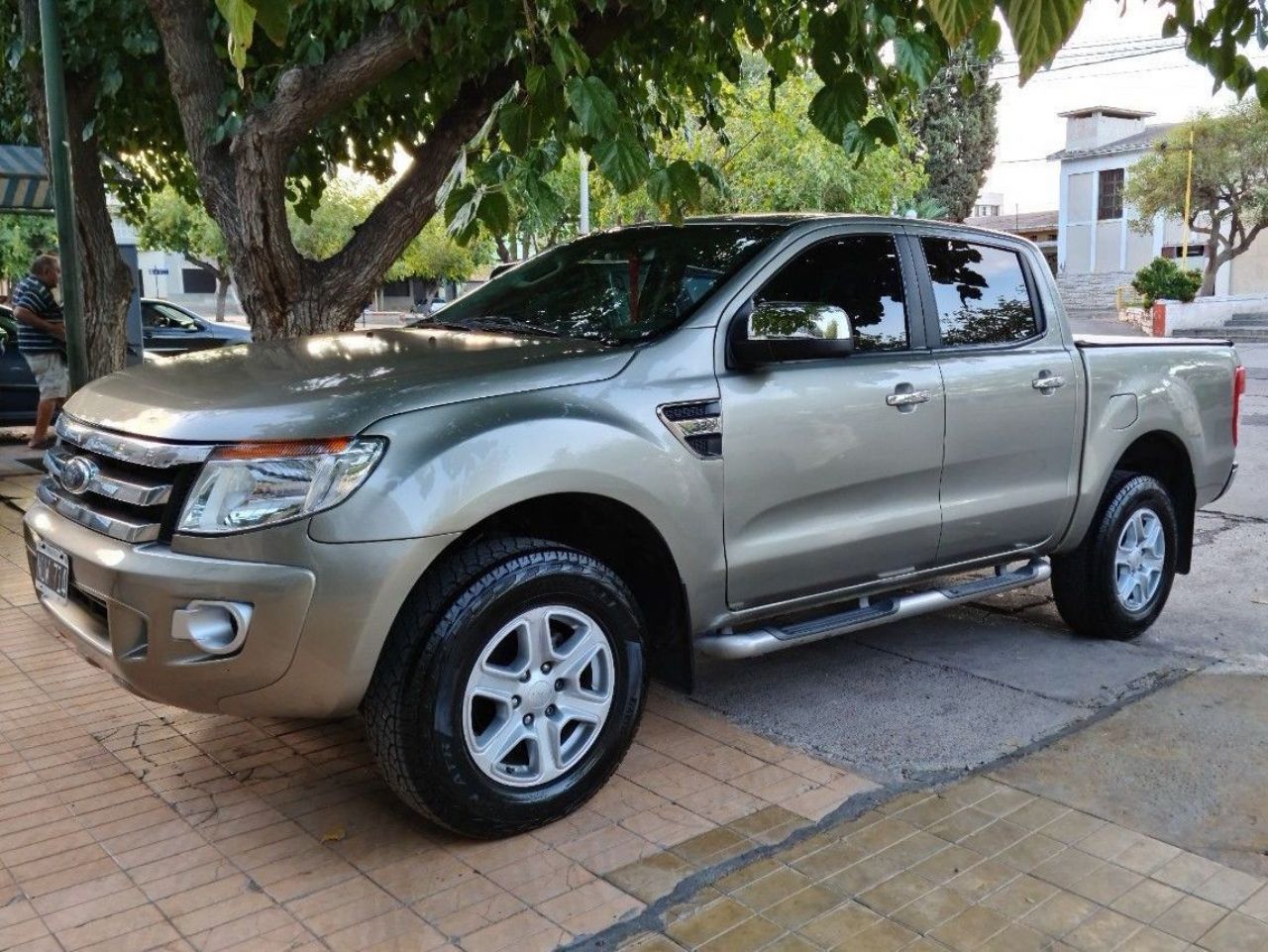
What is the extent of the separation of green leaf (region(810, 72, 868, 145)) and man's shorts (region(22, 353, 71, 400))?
352 inches

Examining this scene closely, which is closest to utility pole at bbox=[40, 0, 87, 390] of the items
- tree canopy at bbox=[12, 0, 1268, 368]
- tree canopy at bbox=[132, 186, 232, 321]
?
tree canopy at bbox=[12, 0, 1268, 368]

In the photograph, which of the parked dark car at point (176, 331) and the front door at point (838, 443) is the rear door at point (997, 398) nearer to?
the front door at point (838, 443)

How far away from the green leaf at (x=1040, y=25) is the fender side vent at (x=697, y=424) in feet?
8.21

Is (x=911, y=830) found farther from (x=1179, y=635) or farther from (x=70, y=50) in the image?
(x=70, y=50)

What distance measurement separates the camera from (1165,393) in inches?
216

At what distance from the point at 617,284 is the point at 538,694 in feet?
5.39

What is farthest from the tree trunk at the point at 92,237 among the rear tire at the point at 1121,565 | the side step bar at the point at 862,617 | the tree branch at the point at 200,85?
the rear tire at the point at 1121,565

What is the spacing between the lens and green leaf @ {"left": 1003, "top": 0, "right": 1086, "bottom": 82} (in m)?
1.32

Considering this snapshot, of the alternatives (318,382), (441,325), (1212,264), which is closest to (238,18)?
(318,382)

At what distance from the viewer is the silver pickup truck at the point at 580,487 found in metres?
3.22

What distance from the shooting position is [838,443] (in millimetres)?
4242

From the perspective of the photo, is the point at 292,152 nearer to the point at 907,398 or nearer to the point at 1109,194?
the point at 907,398

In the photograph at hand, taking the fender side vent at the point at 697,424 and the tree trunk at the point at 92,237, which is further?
the tree trunk at the point at 92,237

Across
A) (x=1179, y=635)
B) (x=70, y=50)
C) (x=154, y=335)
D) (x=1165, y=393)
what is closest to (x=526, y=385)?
(x=1165, y=393)
